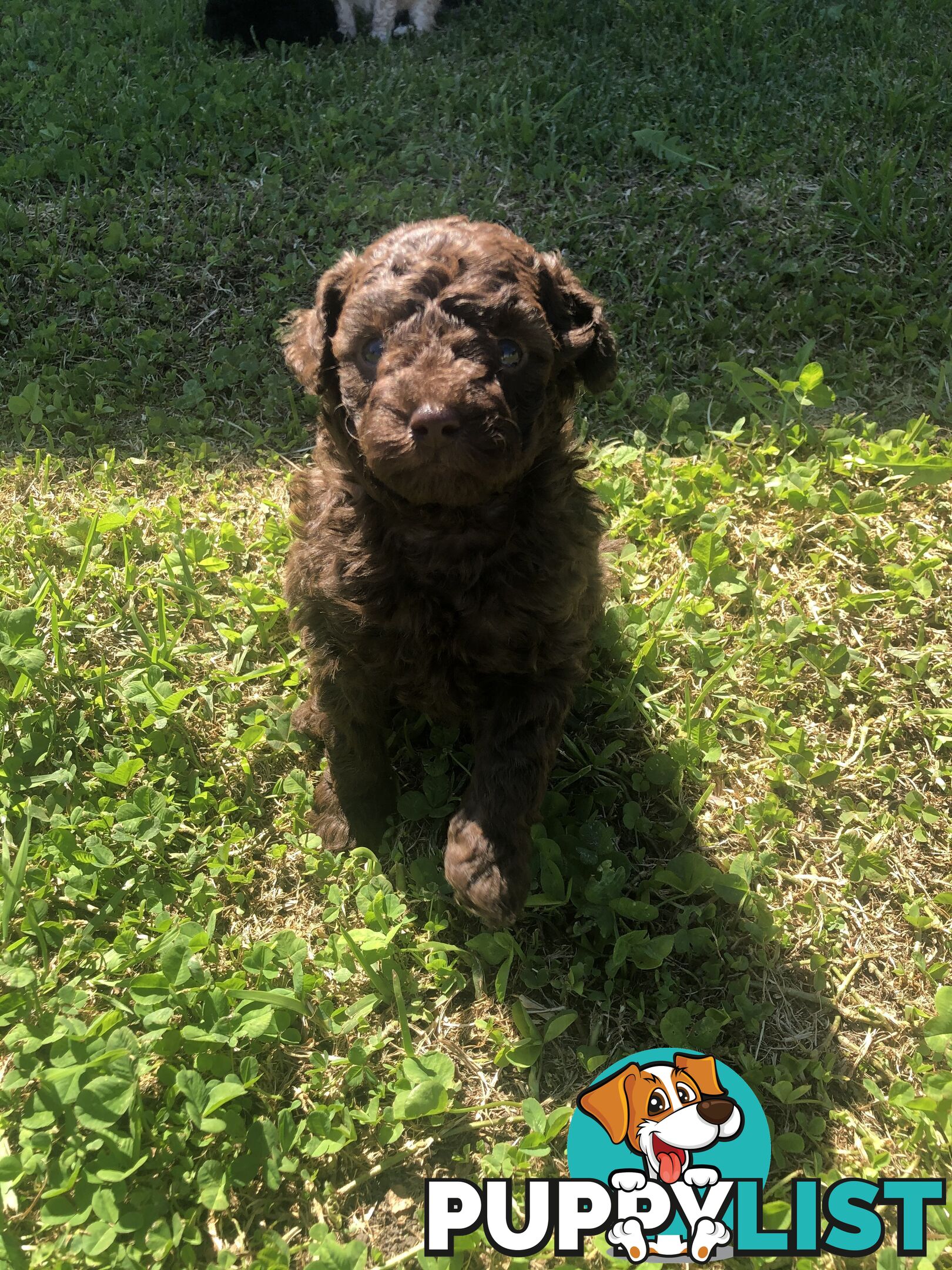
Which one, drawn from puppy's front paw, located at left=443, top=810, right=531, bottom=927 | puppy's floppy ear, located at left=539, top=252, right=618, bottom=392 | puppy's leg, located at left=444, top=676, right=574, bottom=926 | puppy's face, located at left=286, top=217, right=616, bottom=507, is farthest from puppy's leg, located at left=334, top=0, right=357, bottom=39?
puppy's front paw, located at left=443, top=810, right=531, bottom=927

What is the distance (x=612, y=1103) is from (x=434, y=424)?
1505 mm

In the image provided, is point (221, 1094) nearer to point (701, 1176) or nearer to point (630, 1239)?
point (630, 1239)

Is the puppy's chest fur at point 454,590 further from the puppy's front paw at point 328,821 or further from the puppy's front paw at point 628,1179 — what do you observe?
the puppy's front paw at point 628,1179

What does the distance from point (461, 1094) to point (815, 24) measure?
6.05m

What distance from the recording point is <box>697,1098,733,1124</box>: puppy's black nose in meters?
1.95

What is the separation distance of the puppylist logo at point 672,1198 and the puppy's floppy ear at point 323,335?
1784 millimetres

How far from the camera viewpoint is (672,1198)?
185cm

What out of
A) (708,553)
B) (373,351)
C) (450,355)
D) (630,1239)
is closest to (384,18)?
(708,553)

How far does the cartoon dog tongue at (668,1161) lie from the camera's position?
1871 mm

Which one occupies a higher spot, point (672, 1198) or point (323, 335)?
point (323, 335)

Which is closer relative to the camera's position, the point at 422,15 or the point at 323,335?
the point at 323,335

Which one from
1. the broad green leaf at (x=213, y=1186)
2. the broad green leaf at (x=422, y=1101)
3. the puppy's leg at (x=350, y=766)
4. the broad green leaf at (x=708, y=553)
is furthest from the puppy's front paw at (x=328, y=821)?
the broad green leaf at (x=708, y=553)

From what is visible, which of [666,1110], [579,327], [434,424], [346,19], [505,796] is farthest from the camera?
[346,19]

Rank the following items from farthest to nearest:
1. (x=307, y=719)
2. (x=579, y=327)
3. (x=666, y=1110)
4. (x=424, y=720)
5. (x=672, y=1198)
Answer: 1. (x=424, y=720)
2. (x=307, y=719)
3. (x=579, y=327)
4. (x=666, y=1110)
5. (x=672, y=1198)
